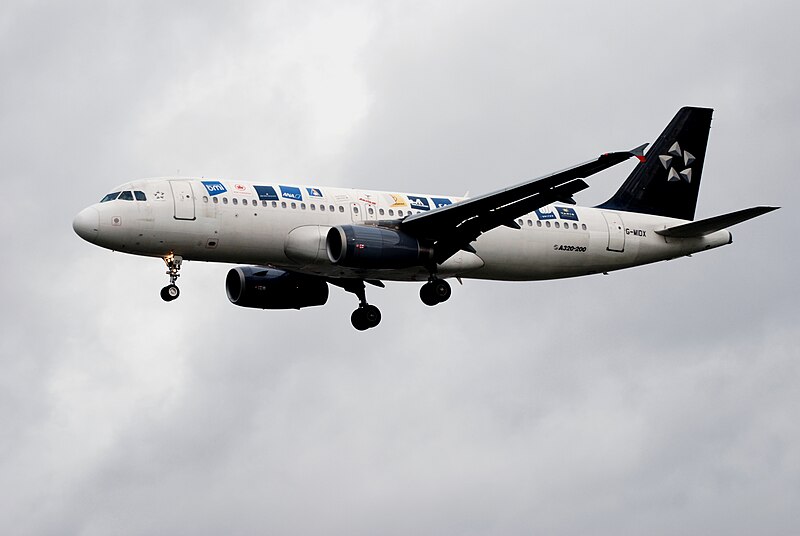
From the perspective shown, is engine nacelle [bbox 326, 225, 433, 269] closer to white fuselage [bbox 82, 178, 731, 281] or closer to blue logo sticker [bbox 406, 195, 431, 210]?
white fuselage [bbox 82, 178, 731, 281]

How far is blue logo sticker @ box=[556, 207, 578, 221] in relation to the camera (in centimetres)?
5950

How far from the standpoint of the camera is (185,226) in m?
52.2

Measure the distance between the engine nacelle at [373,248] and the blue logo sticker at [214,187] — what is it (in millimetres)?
4069

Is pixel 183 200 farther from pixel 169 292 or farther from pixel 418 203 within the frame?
pixel 418 203

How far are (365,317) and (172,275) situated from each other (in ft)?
31.4

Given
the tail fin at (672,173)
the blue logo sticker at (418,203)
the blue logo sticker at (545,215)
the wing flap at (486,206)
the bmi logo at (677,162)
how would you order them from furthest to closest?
the bmi logo at (677,162) → the tail fin at (672,173) → the blue logo sticker at (545,215) → the blue logo sticker at (418,203) → the wing flap at (486,206)

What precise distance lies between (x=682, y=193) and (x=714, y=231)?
10.4 ft

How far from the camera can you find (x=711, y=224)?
2311 inches

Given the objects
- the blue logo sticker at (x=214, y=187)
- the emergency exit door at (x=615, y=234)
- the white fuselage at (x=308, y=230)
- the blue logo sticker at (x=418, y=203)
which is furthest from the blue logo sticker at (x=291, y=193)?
the emergency exit door at (x=615, y=234)

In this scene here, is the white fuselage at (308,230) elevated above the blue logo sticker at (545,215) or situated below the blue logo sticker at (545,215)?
below

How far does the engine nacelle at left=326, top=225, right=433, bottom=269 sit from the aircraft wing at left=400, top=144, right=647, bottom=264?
689 mm

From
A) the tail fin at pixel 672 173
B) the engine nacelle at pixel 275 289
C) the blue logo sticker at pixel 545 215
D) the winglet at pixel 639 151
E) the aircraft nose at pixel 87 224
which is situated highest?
the tail fin at pixel 672 173

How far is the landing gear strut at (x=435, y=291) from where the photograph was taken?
55.9 metres

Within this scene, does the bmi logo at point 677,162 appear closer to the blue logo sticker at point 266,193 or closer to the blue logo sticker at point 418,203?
the blue logo sticker at point 418,203
